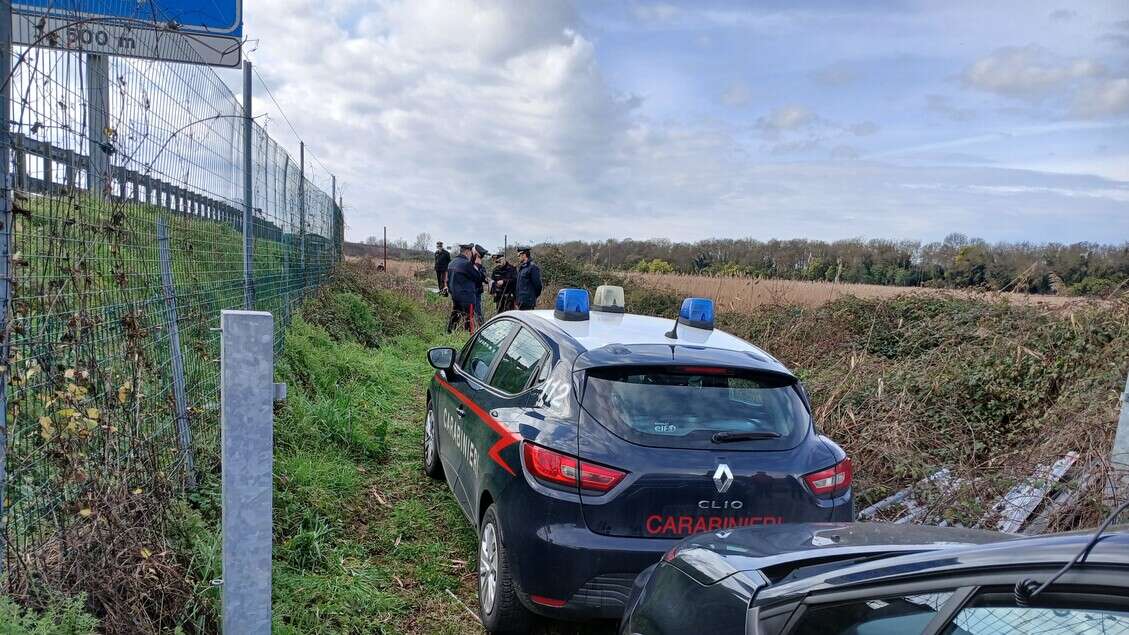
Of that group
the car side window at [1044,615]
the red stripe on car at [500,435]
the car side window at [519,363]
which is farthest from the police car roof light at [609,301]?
the car side window at [1044,615]

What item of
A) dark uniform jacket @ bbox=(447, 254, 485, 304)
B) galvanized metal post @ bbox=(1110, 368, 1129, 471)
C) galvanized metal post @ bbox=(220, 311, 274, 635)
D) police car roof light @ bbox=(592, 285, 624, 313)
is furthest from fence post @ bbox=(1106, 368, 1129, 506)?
dark uniform jacket @ bbox=(447, 254, 485, 304)

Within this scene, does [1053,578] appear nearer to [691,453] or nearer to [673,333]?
[691,453]

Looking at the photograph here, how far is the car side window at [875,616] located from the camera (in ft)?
4.90

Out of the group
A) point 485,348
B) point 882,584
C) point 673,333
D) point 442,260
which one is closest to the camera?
point 882,584

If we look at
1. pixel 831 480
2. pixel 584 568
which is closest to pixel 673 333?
pixel 831 480

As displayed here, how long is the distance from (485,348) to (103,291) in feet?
7.70

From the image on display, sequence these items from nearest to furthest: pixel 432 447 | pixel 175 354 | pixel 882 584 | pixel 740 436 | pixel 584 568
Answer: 1. pixel 882 584
2. pixel 584 568
3. pixel 740 436
4. pixel 175 354
5. pixel 432 447

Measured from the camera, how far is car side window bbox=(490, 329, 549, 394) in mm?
3889

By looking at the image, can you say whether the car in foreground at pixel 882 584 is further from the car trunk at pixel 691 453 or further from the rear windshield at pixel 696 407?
the rear windshield at pixel 696 407

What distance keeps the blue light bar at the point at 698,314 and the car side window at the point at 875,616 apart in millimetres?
2619

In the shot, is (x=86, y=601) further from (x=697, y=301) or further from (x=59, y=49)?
(x=697, y=301)

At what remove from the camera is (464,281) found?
43.4 feet

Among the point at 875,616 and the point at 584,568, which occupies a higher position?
the point at 875,616

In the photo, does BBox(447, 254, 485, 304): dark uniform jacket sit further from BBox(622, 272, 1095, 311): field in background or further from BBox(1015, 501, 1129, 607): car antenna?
BBox(1015, 501, 1129, 607): car antenna
